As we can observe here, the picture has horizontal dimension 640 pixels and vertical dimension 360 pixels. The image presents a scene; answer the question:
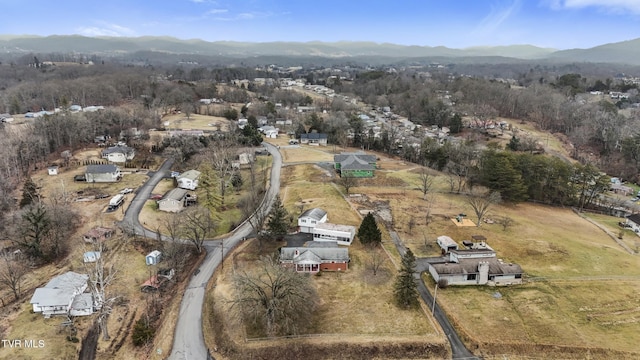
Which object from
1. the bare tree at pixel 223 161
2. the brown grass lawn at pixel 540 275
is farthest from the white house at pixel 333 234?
the bare tree at pixel 223 161

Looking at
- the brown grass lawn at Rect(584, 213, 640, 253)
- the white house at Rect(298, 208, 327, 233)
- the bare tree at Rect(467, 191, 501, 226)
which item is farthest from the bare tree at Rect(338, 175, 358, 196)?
the brown grass lawn at Rect(584, 213, 640, 253)

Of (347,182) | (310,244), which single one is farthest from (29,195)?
(347,182)

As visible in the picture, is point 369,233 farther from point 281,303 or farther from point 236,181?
point 236,181

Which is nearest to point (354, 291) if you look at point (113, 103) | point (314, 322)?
point (314, 322)

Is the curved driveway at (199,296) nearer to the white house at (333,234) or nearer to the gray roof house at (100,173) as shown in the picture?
the white house at (333,234)

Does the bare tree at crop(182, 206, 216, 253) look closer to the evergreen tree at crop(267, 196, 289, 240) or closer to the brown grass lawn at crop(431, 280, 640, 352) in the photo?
the evergreen tree at crop(267, 196, 289, 240)

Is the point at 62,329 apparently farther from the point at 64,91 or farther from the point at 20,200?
the point at 64,91
